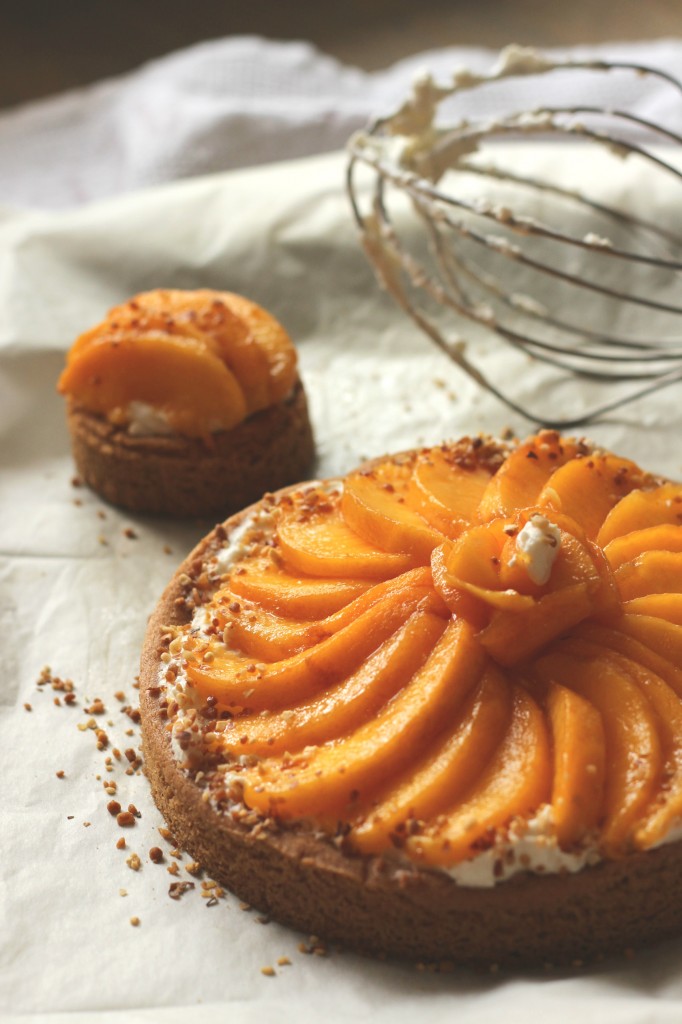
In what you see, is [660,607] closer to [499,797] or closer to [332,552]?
[499,797]

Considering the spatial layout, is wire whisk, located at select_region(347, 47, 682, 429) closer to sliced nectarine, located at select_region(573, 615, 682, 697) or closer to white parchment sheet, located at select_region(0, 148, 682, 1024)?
white parchment sheet, located at select_region(0, 148, 682, 1024)

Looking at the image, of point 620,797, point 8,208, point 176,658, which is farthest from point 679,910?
point 8,208

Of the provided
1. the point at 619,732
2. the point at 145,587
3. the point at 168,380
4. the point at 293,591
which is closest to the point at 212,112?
the point at 168,380

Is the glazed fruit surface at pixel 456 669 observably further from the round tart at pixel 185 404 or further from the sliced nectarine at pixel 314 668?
the round tart at pixel 185 404

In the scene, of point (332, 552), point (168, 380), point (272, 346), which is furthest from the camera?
point (272, 346)

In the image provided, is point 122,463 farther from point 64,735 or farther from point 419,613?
point 419,613

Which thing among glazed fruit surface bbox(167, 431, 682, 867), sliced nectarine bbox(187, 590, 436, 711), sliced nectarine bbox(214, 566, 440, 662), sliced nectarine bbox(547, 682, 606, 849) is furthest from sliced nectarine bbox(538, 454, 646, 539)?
sliced nectarine bbox(547, 682, 606, 849)
